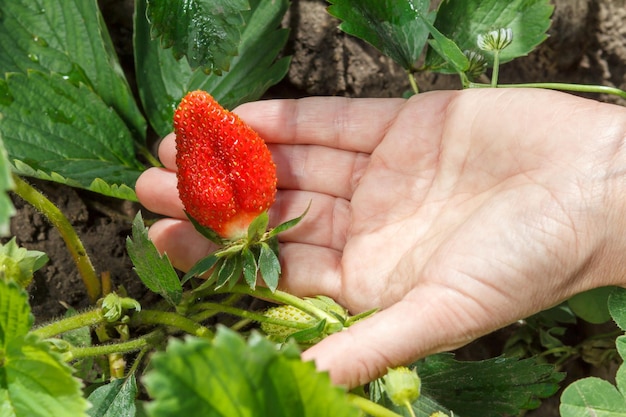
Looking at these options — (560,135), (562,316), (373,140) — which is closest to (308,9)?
(373,140)

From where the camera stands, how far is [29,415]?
843 mm

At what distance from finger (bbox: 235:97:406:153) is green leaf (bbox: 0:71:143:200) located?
30 centimetres

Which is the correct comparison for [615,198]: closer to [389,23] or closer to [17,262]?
[389,23]

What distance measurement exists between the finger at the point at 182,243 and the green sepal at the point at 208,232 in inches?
5.1

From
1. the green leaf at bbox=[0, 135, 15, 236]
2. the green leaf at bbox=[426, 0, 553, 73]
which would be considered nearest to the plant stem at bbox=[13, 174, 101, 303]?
the green leaf at bbox=[0, 135, 15, 236]

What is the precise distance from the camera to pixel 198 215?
46.4 inches

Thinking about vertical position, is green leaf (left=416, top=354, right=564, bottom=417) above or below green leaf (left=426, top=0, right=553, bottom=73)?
below

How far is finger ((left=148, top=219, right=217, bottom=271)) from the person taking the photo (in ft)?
4.29

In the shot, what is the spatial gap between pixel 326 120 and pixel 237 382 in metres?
0.74

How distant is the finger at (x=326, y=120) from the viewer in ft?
4.39

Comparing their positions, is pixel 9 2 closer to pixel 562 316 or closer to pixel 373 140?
pixel 373 140

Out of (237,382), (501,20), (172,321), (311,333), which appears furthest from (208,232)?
(501,20)

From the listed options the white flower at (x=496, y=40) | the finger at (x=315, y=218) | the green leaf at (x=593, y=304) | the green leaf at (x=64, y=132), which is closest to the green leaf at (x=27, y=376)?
the green leaf at (x=64, y=132)

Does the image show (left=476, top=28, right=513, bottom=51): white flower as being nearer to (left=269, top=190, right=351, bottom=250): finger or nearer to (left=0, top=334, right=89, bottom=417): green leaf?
(left=269, top=190, right=351, bottom=250): finger
